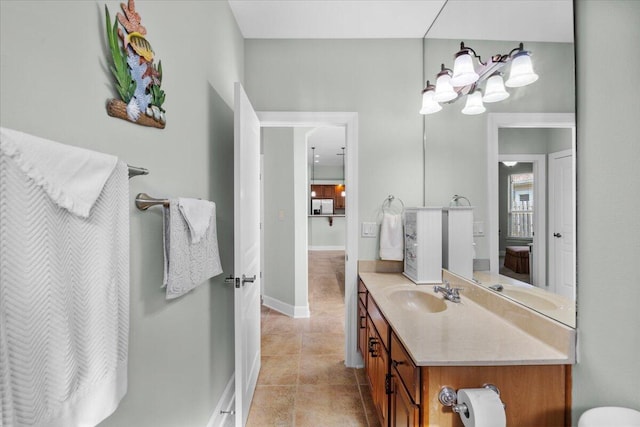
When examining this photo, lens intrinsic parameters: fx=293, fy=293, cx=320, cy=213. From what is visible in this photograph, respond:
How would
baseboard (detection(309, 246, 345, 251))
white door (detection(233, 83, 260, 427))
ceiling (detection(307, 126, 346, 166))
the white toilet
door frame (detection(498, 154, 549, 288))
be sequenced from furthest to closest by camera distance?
baseboard (detection(309, 246, 345, 251)) → ceiling (detection(307, 126, 346, 166)) → white door (detection(233, 83, 260, 427)) → door frame (detection(498, 154, 549, 288)) → the white toilet

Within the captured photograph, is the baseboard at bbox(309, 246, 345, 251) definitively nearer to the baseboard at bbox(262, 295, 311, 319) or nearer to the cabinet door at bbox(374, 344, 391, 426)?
the baseboard at bbox(262, 295, 311, 319)

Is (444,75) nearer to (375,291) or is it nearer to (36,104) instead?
(375,291)

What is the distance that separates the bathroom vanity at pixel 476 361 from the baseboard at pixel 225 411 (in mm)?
934

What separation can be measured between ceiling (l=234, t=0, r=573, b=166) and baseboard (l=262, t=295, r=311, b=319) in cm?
281

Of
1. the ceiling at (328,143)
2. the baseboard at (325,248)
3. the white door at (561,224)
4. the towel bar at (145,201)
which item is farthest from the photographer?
the baseboard at (325,248)

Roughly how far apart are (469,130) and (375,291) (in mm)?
1143

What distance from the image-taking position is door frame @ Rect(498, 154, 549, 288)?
121 centimetres

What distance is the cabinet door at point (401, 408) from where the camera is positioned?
1.07 meters

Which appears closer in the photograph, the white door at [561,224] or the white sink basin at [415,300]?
the white door at [561,224]

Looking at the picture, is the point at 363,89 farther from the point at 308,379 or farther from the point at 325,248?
the point at 325,248

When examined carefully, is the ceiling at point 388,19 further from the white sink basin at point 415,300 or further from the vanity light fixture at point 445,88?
the white sink basin at point 415,300

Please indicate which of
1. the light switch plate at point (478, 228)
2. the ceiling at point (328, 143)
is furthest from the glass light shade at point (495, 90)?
the ceiling at point (328, 143)

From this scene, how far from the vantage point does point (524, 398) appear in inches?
42.3

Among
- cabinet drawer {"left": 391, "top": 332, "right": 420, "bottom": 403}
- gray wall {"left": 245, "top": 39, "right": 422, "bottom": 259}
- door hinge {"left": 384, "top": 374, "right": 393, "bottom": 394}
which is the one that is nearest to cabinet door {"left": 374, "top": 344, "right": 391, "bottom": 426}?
door hinge {"left": 384, "top": 374, "right": 393, "bottom": 394}
